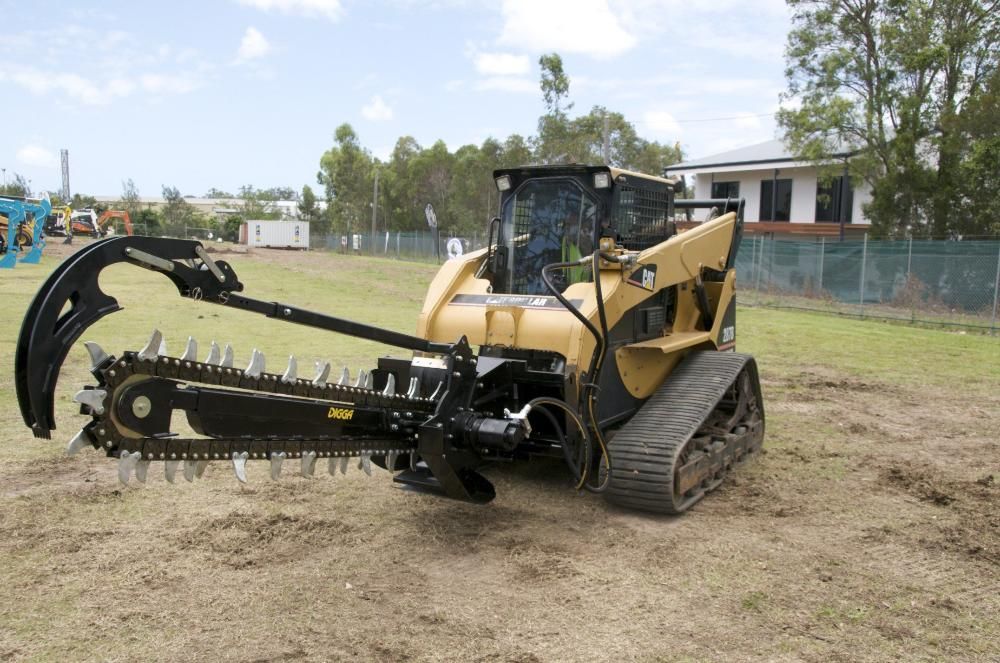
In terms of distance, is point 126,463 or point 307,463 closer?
point 126,463

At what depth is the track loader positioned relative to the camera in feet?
11.5

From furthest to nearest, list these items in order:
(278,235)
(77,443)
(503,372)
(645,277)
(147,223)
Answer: (278,235)
(147,223)
(645,277)
(503,372)
(77,443)

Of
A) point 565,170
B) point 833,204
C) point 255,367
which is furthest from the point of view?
point 833,204

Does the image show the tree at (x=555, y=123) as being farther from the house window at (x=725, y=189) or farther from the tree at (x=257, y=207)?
the tree at (x=257, y=207)

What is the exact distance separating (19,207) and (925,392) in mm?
23053

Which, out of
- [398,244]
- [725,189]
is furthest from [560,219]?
[398,244]

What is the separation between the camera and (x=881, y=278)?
2077 centimetres

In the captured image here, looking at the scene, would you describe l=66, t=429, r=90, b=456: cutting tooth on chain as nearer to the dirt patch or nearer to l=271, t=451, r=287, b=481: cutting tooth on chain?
l=271, t=451, r=287, b=481: cutting tooth on chain

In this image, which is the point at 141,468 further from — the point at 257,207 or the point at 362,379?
the point at 257,207

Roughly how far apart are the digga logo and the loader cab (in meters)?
2.46

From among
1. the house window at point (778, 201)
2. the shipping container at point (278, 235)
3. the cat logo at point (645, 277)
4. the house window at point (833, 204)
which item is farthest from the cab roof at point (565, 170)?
the shipping container at point (278, 235)

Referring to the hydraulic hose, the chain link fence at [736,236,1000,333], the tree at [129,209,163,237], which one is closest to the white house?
the chain link fence at [736,236,1000,333]

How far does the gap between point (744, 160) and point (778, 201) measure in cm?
223

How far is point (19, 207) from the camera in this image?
23562 mm
